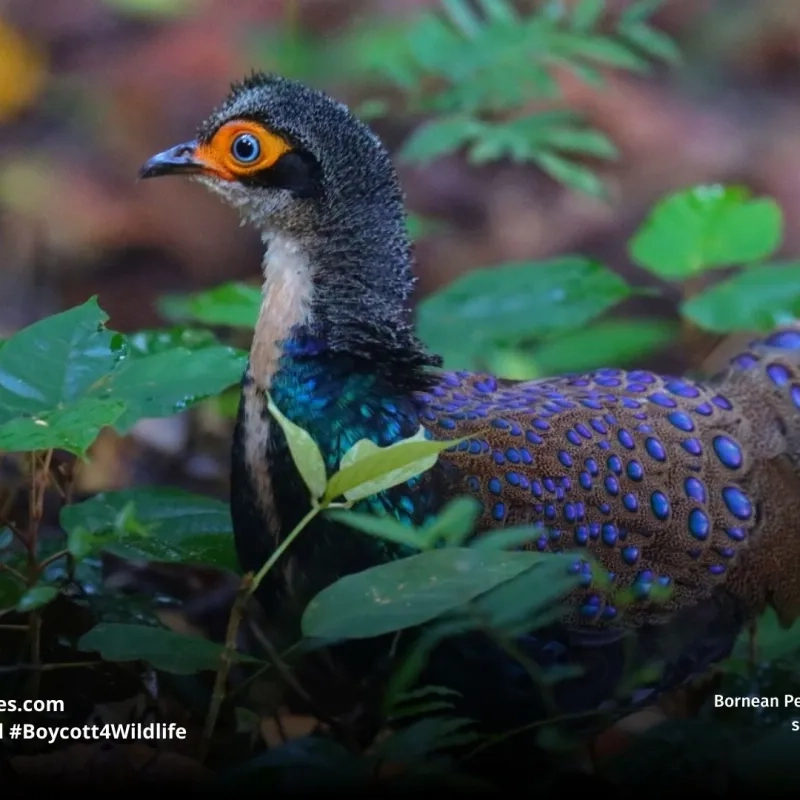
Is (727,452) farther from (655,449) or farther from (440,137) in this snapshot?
(440,137)

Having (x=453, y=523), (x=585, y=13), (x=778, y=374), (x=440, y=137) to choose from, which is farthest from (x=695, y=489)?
(x=585, y=13)

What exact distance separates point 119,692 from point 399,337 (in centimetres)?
54

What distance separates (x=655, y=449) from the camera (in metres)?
1.67

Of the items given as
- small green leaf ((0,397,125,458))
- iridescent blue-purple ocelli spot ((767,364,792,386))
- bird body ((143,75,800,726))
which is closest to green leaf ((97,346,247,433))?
bird body ((143,75,800,726))

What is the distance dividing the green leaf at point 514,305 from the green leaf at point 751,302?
16cm

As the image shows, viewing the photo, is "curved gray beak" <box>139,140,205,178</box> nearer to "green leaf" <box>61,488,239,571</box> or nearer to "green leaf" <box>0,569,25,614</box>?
"green leaf" <box>61,488,239,571</box>

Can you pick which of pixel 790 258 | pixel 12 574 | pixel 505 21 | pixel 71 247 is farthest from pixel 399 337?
pixel 790 258

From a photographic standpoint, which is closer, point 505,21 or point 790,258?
point 505,21

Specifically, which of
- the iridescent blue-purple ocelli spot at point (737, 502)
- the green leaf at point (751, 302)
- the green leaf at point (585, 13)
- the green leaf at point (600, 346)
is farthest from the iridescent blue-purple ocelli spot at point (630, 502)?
the green leaf at point (585, 13)

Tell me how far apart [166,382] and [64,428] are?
271 millimetres

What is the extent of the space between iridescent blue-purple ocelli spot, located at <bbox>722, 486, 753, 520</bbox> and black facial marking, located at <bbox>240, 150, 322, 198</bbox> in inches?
24.9

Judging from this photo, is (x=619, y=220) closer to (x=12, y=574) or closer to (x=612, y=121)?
(x=612, y=121)

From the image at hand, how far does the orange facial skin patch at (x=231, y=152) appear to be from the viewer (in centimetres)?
165

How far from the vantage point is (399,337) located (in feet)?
5.41
